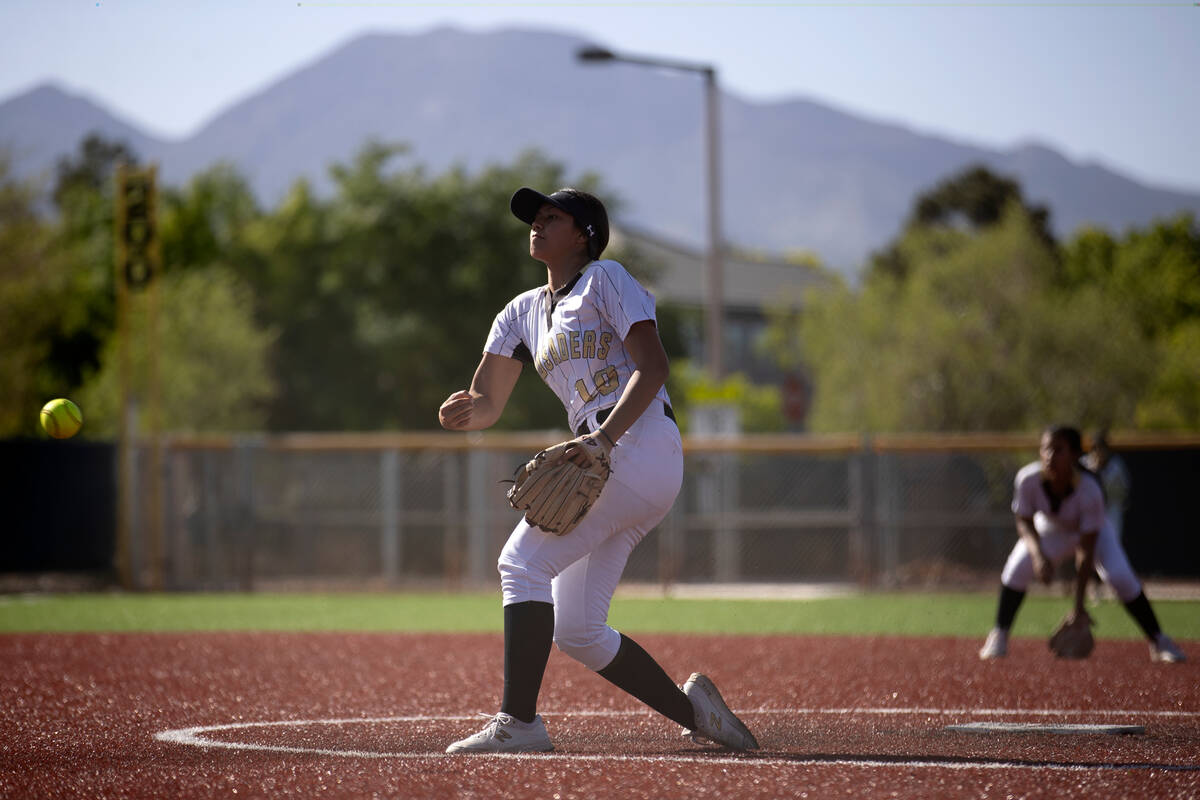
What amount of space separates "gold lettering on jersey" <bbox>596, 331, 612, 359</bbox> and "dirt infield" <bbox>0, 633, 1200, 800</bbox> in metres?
1.48

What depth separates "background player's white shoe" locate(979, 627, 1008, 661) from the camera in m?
10.0

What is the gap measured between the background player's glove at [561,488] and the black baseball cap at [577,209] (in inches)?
35.0

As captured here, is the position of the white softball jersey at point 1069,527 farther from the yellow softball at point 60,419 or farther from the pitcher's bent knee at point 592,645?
the yellow softball at point 60,419

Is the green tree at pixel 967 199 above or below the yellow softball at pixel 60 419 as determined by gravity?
above

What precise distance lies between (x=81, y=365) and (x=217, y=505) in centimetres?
2670

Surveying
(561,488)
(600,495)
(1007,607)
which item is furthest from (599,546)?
(1007,607)

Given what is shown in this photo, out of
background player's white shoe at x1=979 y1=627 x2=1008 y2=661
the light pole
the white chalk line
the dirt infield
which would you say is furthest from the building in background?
the white chalk line

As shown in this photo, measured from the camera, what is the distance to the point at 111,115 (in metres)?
98.4

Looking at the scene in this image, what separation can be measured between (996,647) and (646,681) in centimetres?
510

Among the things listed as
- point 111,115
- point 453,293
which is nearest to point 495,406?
point 453,293

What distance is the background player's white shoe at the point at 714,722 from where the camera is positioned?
5.71 meters

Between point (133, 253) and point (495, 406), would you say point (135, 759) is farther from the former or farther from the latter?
point (133, 253)

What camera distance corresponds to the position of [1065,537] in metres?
10.4

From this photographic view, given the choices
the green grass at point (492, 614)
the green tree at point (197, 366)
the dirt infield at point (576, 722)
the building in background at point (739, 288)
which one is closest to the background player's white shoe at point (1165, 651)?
the dirt infield at point (576, 722)
